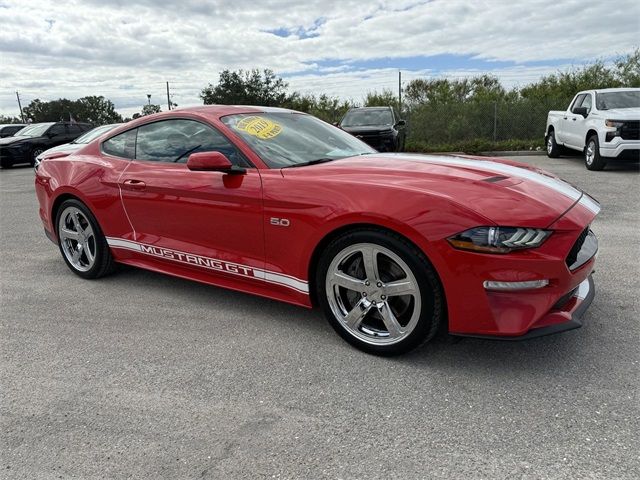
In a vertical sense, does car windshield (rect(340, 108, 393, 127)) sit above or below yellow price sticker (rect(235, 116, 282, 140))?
above

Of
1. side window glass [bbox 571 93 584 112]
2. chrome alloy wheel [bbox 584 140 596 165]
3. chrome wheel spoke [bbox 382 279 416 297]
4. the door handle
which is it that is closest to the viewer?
chrome wheel spoke [bbox 382 279 416 297]

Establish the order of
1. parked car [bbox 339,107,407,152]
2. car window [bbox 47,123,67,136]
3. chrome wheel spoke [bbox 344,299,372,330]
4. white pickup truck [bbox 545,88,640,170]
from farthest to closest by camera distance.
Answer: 1. car window [bbox 47,123,67,136]
2. parked car [bbox 339,107,407,152]
3. white pickup truck [bbox 545,88,640,170]
4. chrome wheel spoke [bbox 344,299,372,330]

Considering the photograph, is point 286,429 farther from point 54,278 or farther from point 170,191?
point 54,278

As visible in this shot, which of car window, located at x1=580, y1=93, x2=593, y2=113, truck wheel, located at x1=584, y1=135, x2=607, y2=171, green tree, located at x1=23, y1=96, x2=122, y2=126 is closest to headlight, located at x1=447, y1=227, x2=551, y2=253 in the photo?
truck wheel, located at x1=584, y1=135, x2=607, y2=171

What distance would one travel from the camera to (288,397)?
102 inches

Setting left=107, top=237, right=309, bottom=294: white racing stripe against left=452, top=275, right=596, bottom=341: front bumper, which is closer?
left=452, top=275, right=596, bottom=341: front bumper

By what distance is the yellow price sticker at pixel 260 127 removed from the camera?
11.8 ft

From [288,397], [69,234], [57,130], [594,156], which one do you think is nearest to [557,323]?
[288,397]

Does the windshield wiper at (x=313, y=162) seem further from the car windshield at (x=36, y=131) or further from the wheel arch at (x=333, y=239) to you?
the car windshield at (x=36, y=131)

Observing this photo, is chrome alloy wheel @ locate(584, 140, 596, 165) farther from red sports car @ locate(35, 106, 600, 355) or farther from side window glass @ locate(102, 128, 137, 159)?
side window glass @ locate(102, 128, 137, 159)

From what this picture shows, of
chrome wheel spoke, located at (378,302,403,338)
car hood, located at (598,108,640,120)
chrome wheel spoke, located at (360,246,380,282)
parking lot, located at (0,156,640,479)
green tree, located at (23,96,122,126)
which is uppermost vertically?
green tree, located at (23,96,122,126)

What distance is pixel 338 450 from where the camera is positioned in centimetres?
218

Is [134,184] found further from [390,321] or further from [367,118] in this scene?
[367,118]

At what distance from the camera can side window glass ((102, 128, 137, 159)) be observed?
4.19m
